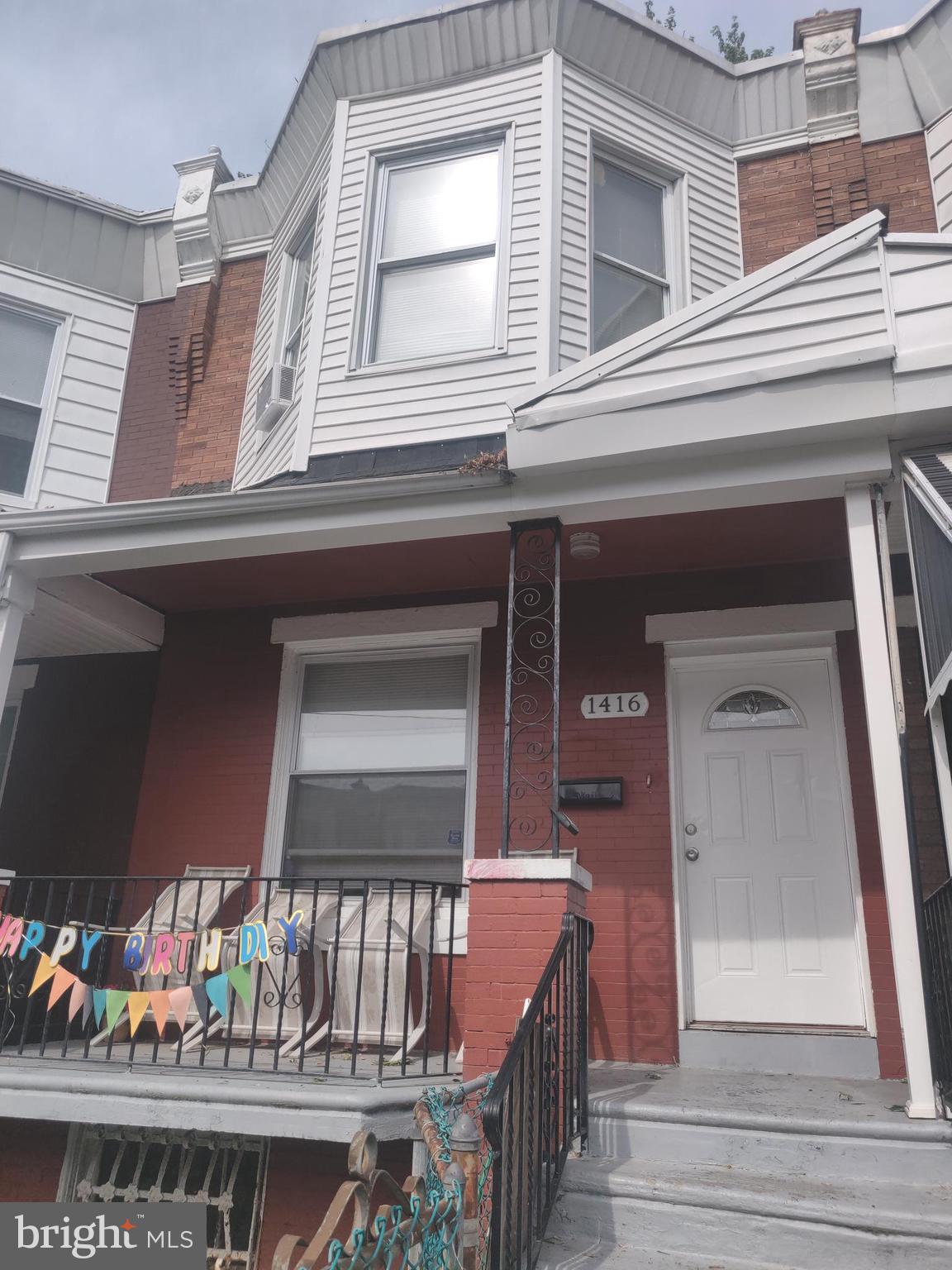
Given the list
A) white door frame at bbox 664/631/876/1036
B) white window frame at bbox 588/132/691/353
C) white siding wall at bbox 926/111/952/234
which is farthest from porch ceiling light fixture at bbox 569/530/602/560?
white siding wall at bbox 926/111/952/234

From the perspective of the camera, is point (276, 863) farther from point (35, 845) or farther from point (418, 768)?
point (35, 845)

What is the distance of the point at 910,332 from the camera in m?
4.48

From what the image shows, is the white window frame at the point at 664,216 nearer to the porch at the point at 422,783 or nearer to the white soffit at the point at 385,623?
the porch at the point at 422,783

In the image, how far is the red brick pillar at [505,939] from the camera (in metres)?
4.07

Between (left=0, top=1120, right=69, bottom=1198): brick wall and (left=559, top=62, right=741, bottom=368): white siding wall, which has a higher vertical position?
(left=559, top=62, right=741, bottom=368): white siding wall

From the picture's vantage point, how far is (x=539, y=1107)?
3.42m

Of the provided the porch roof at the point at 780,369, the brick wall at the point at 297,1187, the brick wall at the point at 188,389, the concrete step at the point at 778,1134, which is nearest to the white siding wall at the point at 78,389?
the brick wall at the point at 188,389

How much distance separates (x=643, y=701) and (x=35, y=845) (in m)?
4.46

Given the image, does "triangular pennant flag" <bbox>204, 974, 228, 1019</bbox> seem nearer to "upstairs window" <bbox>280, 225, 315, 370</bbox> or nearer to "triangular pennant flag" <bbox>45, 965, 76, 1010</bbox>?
"triangular pennant flag" <bbox>45, 965, 76, 1010</bbox>

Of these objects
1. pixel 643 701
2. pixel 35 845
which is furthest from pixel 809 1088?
pixel 35 845

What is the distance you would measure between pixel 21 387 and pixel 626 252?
533 cm

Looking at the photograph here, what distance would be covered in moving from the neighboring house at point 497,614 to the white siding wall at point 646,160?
0.11 feet

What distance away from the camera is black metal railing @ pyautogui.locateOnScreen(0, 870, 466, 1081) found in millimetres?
A: 4328

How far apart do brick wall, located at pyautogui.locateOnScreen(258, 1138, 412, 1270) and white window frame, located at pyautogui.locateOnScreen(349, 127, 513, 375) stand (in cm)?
Answer: 466
